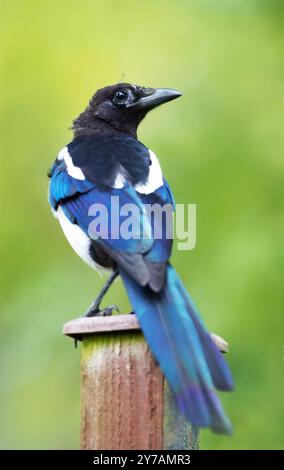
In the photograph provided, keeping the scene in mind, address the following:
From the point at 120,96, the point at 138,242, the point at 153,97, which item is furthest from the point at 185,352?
the point at 120,96

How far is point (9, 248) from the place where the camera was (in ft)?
18.3

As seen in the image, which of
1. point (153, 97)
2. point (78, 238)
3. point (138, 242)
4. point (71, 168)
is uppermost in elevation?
point (153, 97)

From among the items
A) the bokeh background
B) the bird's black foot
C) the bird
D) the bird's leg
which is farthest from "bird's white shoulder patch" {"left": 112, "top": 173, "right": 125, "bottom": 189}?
the bokeh background

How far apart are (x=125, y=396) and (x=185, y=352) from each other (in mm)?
288

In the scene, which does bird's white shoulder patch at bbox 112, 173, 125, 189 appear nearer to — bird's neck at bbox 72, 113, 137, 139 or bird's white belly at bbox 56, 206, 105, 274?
bird's white belly at bbox 56, 206, 105, 274

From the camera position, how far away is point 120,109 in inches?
195

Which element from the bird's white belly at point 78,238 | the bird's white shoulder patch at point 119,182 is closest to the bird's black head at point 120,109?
the bird's white belly at point 78,238

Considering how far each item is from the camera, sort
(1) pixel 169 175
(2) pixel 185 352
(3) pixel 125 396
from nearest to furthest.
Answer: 1. (2) pixel 185 352
2. (3) pixel 125 396
3. (1) pixel 169 175

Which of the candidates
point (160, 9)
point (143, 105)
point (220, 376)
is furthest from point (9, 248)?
point (220, 376)

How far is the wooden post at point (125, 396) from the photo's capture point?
10.2 ft

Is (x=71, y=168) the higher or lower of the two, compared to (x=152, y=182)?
higher

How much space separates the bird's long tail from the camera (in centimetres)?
281

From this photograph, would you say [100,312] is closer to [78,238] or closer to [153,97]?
[78,238]

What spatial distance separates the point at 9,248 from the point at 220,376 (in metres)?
2.81
